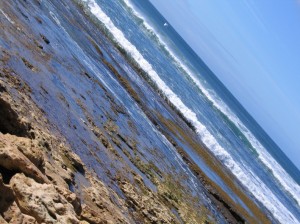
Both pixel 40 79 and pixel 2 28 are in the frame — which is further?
pixel 2 28

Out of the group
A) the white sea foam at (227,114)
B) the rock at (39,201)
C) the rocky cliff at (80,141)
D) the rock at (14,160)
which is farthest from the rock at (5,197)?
the white sea foam at (227,114)

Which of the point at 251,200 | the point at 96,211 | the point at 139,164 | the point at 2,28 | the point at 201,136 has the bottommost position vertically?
the point at 251,200

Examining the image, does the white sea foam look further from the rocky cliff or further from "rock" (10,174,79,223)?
"rock" (10,174,79,223)

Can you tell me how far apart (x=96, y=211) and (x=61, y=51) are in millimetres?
11455

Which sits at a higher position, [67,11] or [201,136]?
[67,11]

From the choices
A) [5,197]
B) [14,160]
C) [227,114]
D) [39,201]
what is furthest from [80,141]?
[227,114]

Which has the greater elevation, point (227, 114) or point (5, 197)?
point (5, 197)

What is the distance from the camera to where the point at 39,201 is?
657 cm

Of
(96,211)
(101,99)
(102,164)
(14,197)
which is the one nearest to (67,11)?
(101,99)

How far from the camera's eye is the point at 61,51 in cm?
1986

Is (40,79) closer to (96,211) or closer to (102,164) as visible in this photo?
(102,164)

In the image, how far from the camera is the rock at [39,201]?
20.8 feet

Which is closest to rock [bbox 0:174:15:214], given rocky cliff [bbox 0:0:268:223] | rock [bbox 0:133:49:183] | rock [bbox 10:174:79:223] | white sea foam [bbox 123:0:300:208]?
rocky cliff [bbox 0:0:268:223]

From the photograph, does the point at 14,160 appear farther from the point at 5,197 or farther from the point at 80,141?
the point at 80,141
